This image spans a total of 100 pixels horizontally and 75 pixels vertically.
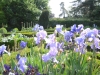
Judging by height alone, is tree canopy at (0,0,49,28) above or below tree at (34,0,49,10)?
below

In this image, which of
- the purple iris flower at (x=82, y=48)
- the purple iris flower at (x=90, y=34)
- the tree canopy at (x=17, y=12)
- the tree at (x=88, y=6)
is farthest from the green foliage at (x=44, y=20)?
the purple iris flower at (x=90, y=34)

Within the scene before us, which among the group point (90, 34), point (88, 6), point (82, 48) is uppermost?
point (88, 6)

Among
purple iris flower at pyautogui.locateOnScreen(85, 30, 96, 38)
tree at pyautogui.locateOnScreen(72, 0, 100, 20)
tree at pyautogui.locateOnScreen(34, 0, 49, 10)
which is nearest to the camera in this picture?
purple iris flower at pyautogui.locateOnScreen(85, 30, 96, 38)

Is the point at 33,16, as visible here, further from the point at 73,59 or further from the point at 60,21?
the point at 73,59

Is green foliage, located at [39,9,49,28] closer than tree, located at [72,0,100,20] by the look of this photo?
Yes

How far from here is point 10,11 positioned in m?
29.2

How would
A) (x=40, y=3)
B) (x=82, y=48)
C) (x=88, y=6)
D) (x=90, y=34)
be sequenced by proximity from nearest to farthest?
1. (x=90, y=34)
2. (x=82, y=48)
3. (x=40, y=3)
4. (x=88, y=6)

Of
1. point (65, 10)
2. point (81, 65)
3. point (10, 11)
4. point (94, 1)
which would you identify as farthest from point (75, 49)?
point (65, 10)

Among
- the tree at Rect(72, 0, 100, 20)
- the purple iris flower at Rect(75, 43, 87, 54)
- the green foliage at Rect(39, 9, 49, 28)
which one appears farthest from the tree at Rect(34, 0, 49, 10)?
the purple iris flower at Rect(75, 43, 87, 54)

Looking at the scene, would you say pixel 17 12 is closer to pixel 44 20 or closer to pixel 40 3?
pixel 44 20

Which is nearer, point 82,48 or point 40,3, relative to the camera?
point 82,48

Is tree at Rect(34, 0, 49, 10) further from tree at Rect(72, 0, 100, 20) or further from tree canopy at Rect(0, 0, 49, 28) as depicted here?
tree canopy at Rect(0, 0, 49, 28)

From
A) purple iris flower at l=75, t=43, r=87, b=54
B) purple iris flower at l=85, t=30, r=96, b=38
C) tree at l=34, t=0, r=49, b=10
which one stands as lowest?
purple iris flower at l=75, t=43, r=87, b=54

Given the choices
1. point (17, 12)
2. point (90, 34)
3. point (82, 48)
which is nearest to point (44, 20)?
point (17, 12)
